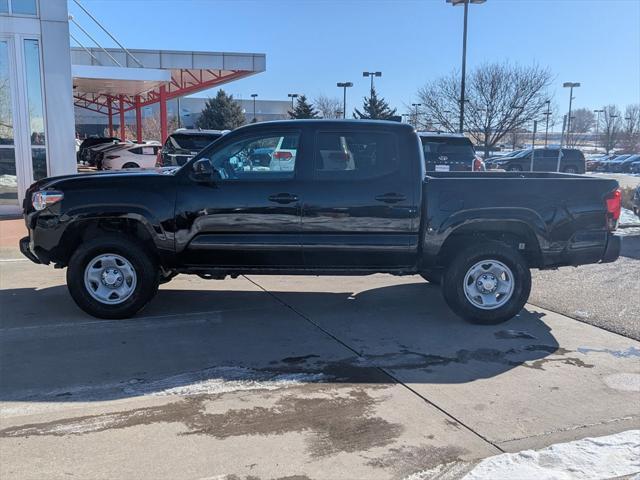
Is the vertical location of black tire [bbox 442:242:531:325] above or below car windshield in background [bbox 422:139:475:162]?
below

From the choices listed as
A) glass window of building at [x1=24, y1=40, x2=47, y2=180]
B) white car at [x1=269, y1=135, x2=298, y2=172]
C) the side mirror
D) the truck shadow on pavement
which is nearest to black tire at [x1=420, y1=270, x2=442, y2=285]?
the truck shadow on pavement

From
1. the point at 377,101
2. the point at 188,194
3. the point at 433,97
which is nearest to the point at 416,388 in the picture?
the point at 188,194

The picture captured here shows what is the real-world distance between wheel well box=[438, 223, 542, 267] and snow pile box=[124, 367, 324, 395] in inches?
82.3

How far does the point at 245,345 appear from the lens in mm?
5133

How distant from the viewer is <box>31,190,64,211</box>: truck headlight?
5609 mm

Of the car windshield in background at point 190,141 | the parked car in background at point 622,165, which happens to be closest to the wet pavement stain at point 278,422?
the car windshield in background at point 190,141

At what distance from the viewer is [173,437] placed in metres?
3.54

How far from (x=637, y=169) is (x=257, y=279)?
153 feet

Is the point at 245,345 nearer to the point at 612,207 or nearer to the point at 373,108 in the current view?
the point at 612,207

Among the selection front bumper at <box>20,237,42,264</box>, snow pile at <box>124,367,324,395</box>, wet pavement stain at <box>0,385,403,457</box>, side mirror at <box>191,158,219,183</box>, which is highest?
side mirror at <box>191,158,219,183</box>

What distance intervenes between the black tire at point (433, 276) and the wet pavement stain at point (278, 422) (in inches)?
98.2

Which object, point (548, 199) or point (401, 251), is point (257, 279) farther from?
point (548, 199)

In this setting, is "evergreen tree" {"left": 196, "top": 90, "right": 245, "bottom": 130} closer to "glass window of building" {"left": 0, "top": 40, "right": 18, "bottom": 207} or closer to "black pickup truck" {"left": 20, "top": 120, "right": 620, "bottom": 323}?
"glass window of building" {"left": 0, "top": 40, "right": 18, "bottom": 207}

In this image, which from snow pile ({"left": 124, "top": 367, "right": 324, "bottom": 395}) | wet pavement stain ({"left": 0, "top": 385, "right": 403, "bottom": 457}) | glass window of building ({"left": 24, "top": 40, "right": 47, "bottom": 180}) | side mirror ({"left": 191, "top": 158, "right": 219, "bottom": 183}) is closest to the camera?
wet pavement stain ({"left": 0, "top": 385, "right": 403, "bottom": 457})
